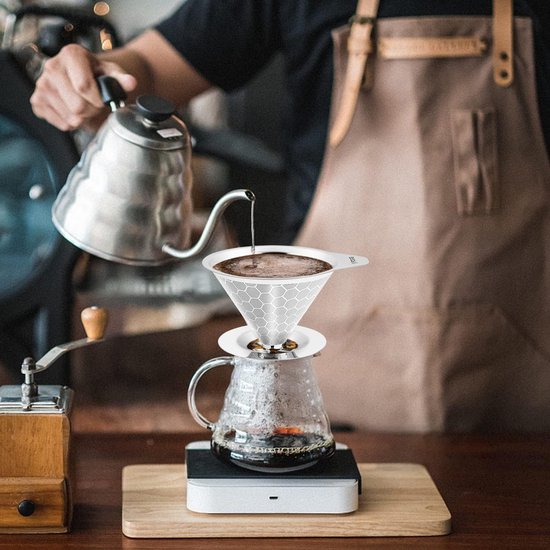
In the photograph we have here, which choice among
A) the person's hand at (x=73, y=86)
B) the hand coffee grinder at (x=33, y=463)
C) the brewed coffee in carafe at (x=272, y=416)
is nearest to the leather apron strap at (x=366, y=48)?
the person's hand at (x=73, y=86)

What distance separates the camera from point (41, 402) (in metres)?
1.22

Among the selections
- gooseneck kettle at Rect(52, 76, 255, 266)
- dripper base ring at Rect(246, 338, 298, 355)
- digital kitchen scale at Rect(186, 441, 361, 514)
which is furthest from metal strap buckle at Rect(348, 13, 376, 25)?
digital kitchen scale at Rect(186, 441, 361, 514)

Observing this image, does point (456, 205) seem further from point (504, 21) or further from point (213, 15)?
point (213, 15)

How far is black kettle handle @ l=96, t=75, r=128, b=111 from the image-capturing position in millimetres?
1349

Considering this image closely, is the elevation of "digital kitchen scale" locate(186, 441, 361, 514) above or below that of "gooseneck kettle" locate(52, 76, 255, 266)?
below

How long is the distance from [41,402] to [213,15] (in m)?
1.00

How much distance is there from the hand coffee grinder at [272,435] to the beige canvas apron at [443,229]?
25.0 inches

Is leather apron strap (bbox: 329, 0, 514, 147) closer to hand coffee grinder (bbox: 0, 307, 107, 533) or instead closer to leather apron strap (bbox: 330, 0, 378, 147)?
leather apron strap (bbox: 330, 0, 378, 147)

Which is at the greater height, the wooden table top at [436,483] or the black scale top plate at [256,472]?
the black scale top plate at [256,472]

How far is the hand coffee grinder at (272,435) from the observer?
1216 millimetres

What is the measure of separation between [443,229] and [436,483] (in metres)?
0.57

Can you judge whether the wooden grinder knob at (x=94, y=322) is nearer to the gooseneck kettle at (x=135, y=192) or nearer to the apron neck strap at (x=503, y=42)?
the gooseneck kettle at (x=135, y=192)

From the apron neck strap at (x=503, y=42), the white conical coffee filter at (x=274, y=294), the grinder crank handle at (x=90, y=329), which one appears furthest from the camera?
the apron neck strap at (x=503, y=42)

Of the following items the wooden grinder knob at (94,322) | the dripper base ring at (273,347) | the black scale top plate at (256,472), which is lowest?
the black scale top plate at (256,472)
